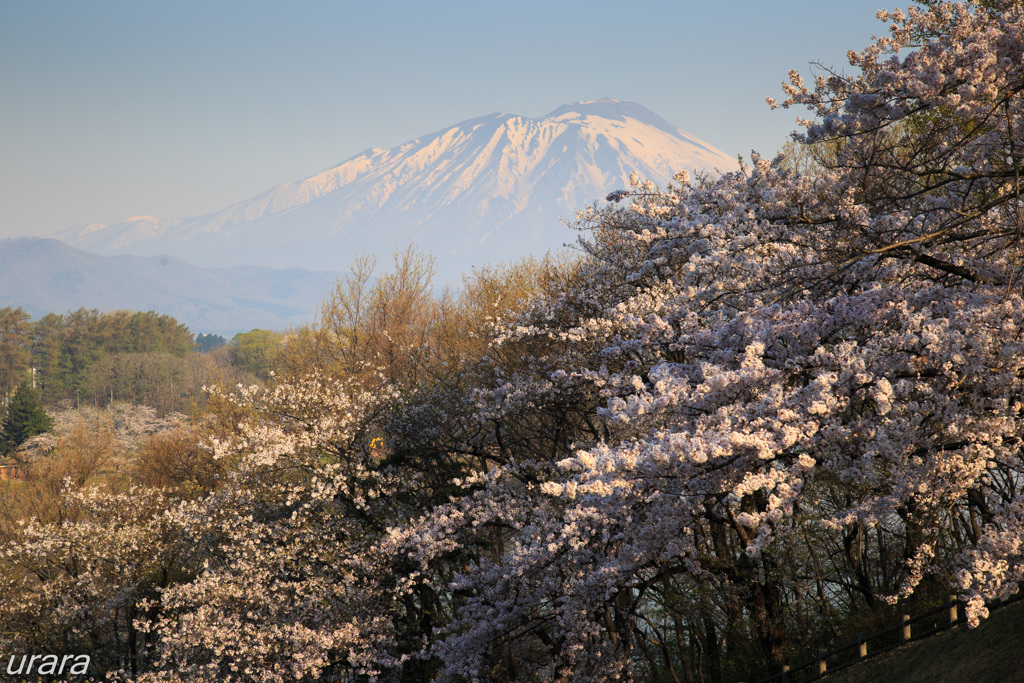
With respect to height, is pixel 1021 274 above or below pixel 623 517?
above

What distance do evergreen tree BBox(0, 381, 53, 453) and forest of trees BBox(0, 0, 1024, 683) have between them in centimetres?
4078

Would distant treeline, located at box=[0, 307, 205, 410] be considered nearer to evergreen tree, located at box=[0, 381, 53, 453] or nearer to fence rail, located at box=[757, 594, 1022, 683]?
evergreen tree, located at box=[0, 381, 53, 453]

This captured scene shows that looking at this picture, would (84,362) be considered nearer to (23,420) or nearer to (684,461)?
(23,420)

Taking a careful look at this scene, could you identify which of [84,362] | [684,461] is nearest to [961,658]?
[684,461]

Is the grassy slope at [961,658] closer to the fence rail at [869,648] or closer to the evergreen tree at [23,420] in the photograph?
the fence rail at [869,648]

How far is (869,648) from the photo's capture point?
29.4ft

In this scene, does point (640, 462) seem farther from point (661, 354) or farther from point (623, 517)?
point (661, 354)

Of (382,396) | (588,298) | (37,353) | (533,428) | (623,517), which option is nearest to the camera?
(623,517)

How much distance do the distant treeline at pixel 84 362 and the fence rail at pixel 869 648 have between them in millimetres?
67156

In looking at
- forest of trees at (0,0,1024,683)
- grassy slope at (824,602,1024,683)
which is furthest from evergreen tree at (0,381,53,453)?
grassy slope at (824,602,1024,683)

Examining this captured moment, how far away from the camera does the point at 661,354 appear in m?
9.79

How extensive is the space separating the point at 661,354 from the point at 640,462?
451 cm

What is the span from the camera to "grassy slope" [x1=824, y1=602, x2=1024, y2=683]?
637cm

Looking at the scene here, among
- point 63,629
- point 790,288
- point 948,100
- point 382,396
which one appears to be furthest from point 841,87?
point 63,629
